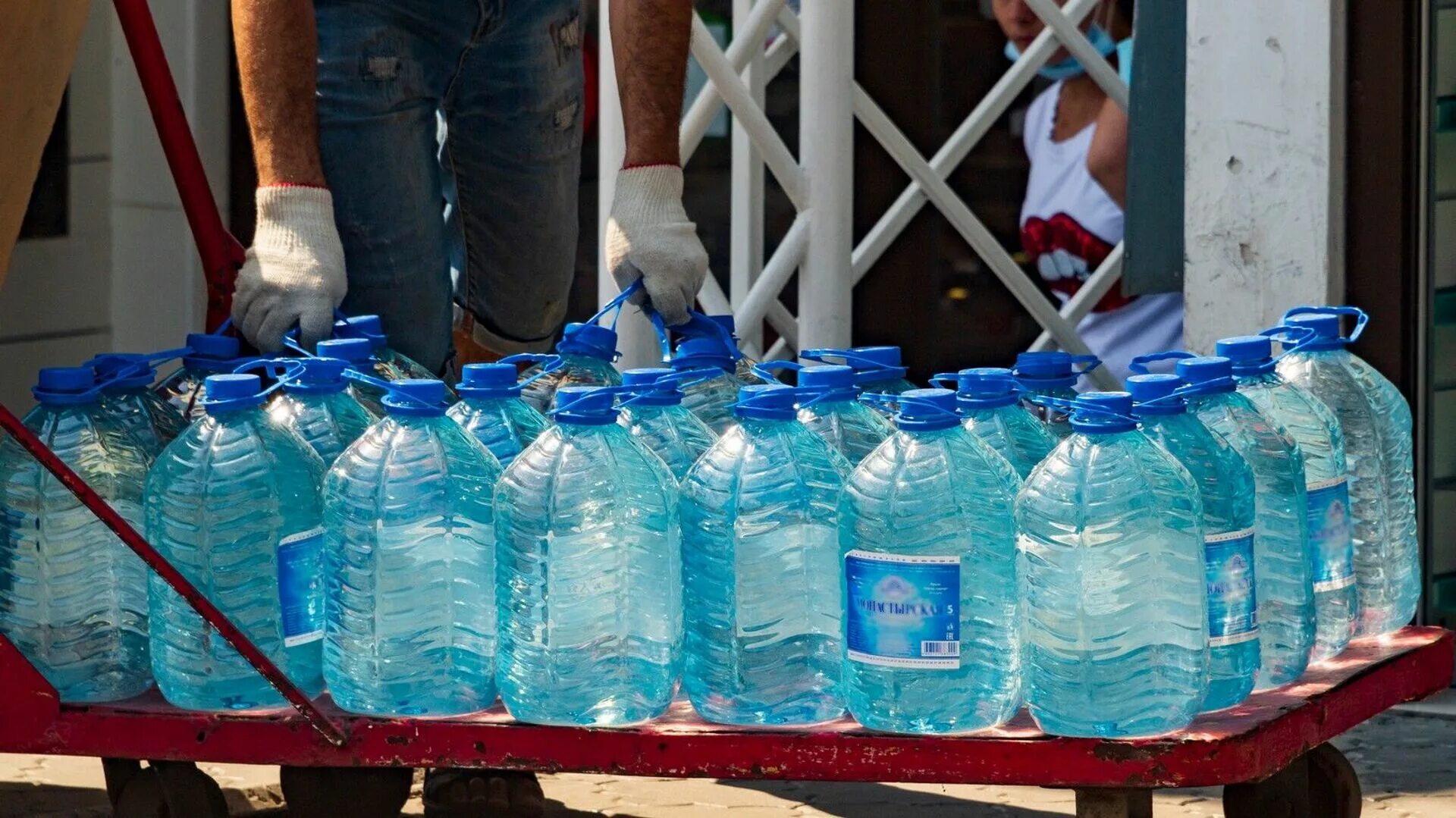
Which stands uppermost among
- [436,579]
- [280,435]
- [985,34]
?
[985,34]

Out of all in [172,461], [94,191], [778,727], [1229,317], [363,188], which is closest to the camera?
[778,727]

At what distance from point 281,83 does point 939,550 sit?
4.16 feet

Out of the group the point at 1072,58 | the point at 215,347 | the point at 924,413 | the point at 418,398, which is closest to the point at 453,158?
the point at 215,347

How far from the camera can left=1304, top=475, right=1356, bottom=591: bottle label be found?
2785 millimetres

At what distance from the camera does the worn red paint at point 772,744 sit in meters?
2.33

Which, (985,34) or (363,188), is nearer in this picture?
(363,188)

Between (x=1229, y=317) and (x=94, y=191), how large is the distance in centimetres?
271

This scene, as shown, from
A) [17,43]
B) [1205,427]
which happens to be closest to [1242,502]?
[1205,427]

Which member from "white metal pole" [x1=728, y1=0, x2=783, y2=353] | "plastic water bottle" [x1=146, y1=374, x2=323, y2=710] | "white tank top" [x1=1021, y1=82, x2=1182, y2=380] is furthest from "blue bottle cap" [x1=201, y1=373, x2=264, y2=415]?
"white tank top" [x1=1021, y1=82, x2=1182, y2=380]

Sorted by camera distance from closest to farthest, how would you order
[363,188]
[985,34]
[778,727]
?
[778,727]
[363,188]
[985,34]

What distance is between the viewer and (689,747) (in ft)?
8.07

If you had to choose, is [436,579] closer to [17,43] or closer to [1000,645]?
[1000,645]

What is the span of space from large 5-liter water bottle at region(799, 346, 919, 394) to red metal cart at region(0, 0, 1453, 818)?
677mm

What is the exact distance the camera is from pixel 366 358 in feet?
9.48
